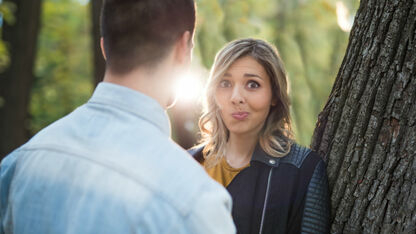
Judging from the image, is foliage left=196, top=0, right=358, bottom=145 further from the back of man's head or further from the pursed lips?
the back of man's head

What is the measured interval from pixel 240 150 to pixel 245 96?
0.33 meters

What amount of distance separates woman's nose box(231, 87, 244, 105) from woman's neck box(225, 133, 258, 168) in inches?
9.4

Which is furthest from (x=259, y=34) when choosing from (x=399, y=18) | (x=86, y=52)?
(x=86, y=52)

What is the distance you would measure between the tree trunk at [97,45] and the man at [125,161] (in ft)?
18.3

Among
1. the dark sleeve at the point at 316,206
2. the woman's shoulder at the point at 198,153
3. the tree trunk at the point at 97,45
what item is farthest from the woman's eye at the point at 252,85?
the tree trunk at the point at 97,45

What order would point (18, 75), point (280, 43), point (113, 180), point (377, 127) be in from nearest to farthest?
1. point (113, 180)
2. point (377, 127)
3. point (280, 43)
4. point (18, 75)

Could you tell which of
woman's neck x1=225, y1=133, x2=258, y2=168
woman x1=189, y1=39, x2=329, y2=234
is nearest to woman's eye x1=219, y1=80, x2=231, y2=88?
woman x1=189, y1=39, x2=329, y2=234

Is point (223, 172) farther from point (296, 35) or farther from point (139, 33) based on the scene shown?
point (296, 35)

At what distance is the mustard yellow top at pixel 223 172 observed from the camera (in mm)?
2631

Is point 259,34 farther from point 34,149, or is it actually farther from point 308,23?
point 34,149

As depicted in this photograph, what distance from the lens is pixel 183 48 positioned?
1.52 m

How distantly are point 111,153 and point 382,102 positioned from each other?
4.61ft

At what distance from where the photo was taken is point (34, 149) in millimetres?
1365

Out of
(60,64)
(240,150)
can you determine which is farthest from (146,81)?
(60,64)
